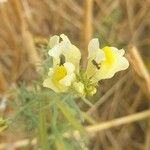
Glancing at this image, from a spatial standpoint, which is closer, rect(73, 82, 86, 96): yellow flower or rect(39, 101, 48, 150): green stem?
rect(73, 82, 86, 96): yellow flower

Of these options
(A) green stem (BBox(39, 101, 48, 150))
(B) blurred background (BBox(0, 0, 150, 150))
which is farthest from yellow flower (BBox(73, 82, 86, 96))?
(B) blurred background (BBox(0, 0, 150, 150))

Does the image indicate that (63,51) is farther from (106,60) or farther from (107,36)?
(107,36)

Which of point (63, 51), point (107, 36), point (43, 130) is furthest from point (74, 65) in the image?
point (107, 36)

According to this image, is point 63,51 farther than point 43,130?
No

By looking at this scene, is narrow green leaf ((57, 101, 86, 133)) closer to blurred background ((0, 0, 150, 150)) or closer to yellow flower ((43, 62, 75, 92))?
yellow flower ((43, 62, 75, 92))

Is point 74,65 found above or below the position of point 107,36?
below

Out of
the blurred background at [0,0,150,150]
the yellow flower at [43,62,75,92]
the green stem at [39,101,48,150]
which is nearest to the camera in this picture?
the yellow flower at [43,62,75,92]

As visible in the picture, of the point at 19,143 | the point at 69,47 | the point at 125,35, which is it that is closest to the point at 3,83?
the point at 19,143
